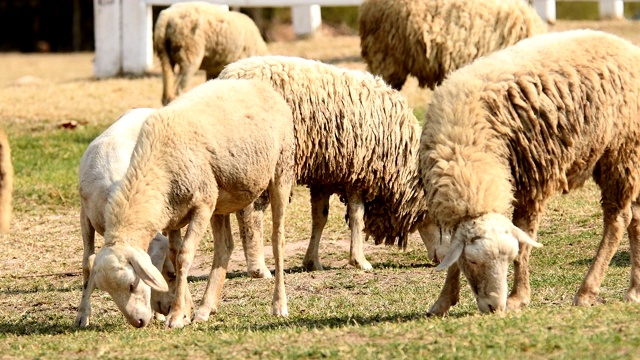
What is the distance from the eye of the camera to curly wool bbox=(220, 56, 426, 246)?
338 inches

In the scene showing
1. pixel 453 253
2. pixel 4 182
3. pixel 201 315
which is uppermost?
pixel 4 182

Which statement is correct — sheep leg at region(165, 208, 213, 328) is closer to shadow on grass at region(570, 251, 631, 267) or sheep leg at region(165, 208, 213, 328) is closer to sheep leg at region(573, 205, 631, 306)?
sheep leg at region(573, 205, 631, 306)

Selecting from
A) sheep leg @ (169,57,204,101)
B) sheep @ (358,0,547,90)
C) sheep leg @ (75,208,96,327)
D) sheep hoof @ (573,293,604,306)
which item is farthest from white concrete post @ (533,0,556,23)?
sheep leg @ (75,208,96,327)

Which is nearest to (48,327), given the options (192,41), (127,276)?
(127,276)

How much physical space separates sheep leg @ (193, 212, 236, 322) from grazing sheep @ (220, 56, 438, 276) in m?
1.32

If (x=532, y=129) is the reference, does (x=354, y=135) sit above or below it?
below

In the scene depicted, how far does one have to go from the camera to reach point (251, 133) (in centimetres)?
703

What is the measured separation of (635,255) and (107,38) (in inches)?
518

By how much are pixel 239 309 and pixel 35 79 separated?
1428cm

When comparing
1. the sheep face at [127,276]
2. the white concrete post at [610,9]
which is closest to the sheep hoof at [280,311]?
the sheep face at [127,276]

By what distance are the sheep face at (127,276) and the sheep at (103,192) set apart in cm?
37

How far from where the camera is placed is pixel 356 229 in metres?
9.30

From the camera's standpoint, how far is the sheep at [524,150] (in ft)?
20.5

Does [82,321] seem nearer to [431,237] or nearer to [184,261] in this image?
[184,261]
